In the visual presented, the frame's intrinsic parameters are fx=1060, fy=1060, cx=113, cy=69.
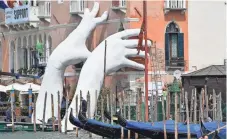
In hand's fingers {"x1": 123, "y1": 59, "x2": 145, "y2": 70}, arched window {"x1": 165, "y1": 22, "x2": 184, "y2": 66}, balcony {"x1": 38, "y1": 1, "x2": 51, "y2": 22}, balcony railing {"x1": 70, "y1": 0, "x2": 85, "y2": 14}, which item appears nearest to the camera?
hand's fingers {"x1": 123, "y1": 59, "x2": 145, "y2": 70}

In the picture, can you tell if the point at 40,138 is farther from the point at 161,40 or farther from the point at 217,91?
the point at 161,40

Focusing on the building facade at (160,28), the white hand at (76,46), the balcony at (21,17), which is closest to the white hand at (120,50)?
the building facade at (160,28)

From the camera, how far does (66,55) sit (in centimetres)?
4225

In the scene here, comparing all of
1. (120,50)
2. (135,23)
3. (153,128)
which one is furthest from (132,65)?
(153,128)

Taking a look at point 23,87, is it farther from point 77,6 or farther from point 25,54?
point 25,54

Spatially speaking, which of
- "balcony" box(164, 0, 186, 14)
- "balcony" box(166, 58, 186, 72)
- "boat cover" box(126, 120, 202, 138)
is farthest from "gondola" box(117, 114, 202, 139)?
"balcony" box(164, 0, 186, 14)

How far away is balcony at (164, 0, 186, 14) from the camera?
138 ft

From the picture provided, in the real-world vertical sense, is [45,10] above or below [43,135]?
above

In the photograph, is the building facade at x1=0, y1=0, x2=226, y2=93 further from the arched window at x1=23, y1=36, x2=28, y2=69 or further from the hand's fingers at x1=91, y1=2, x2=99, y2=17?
the arched window at x1=23, y1=36, x2=28, y2=69

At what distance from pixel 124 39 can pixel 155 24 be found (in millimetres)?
1768

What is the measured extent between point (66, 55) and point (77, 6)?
2.81 metres

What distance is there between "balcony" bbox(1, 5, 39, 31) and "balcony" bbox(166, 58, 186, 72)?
8.42 metres

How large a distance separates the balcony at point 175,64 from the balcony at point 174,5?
1.95 metres

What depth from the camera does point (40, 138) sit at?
34.7 m
